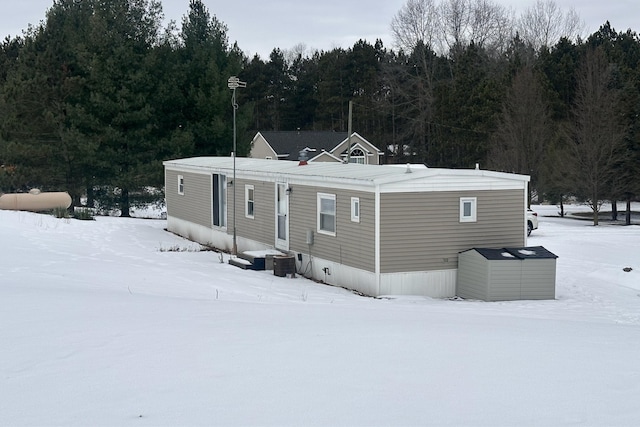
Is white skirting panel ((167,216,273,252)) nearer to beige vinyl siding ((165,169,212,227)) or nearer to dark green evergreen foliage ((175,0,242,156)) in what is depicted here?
beige vinyl siding ((165,169,212,227))

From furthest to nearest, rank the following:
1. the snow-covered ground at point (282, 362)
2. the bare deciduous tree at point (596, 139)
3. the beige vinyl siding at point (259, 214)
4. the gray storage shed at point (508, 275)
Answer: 1. the bare deciduous tree at point (596, 139)
2. the beige vinyl siding at point (259, 214)
3. the gray storage shed at point (508, 275)
4. the snow-covered ground at point (282, 362)

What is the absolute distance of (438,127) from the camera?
55.2 meters

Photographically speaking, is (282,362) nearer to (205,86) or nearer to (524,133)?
(205,86)

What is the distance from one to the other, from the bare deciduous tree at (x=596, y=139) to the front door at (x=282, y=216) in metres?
21.9

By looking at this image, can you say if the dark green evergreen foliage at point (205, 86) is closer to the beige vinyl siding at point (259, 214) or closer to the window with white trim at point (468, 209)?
the beige vinyl siding at point (259, 214)

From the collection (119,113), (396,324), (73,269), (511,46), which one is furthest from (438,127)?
(396,324)

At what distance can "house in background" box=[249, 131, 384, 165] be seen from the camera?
2183 inches

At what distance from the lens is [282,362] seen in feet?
23.1

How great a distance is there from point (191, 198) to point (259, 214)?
543 centimetres

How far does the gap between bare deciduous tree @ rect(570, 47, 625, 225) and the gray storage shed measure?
22086 millimetres

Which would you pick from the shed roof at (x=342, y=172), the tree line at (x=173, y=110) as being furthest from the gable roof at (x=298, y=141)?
the shed roof at (x=342, y=172)

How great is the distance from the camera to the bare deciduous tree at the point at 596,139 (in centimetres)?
3631

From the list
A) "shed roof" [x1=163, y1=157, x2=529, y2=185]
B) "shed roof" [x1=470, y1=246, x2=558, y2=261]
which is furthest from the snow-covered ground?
"shed roof" [x1=163, y1=157, x2=529, y2=185]

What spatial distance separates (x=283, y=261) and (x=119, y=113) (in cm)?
1627
